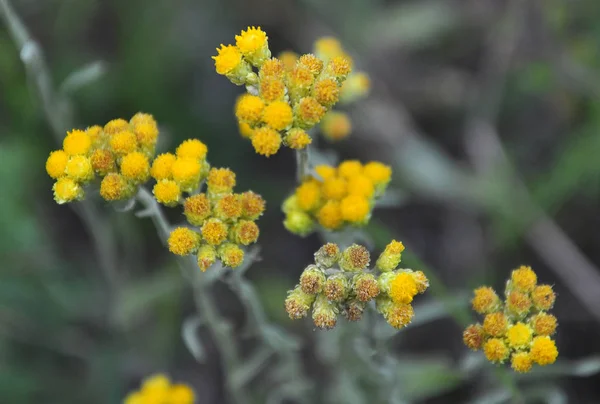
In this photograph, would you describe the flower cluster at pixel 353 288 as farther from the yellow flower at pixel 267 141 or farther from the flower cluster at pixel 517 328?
the yellow flower at pixel 267 141

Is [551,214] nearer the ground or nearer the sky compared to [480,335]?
nearer the sky

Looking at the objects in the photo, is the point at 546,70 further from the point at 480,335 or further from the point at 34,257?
the point at 34,257

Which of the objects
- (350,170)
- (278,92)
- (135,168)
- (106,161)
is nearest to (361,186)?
(350,170)

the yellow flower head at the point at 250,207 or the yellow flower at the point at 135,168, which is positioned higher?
the yellow flower at the point at 135,168

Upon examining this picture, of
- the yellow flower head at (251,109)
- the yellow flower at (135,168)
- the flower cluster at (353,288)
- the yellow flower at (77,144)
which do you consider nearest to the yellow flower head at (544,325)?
the flower cluster at (353,288)

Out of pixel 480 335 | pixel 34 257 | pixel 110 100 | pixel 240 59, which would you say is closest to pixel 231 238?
pixel 240 59

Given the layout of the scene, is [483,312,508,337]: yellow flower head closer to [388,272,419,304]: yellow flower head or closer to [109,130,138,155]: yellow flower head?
[388,272,419,304]: yellow flower head

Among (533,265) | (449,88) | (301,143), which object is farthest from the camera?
(449,88)
